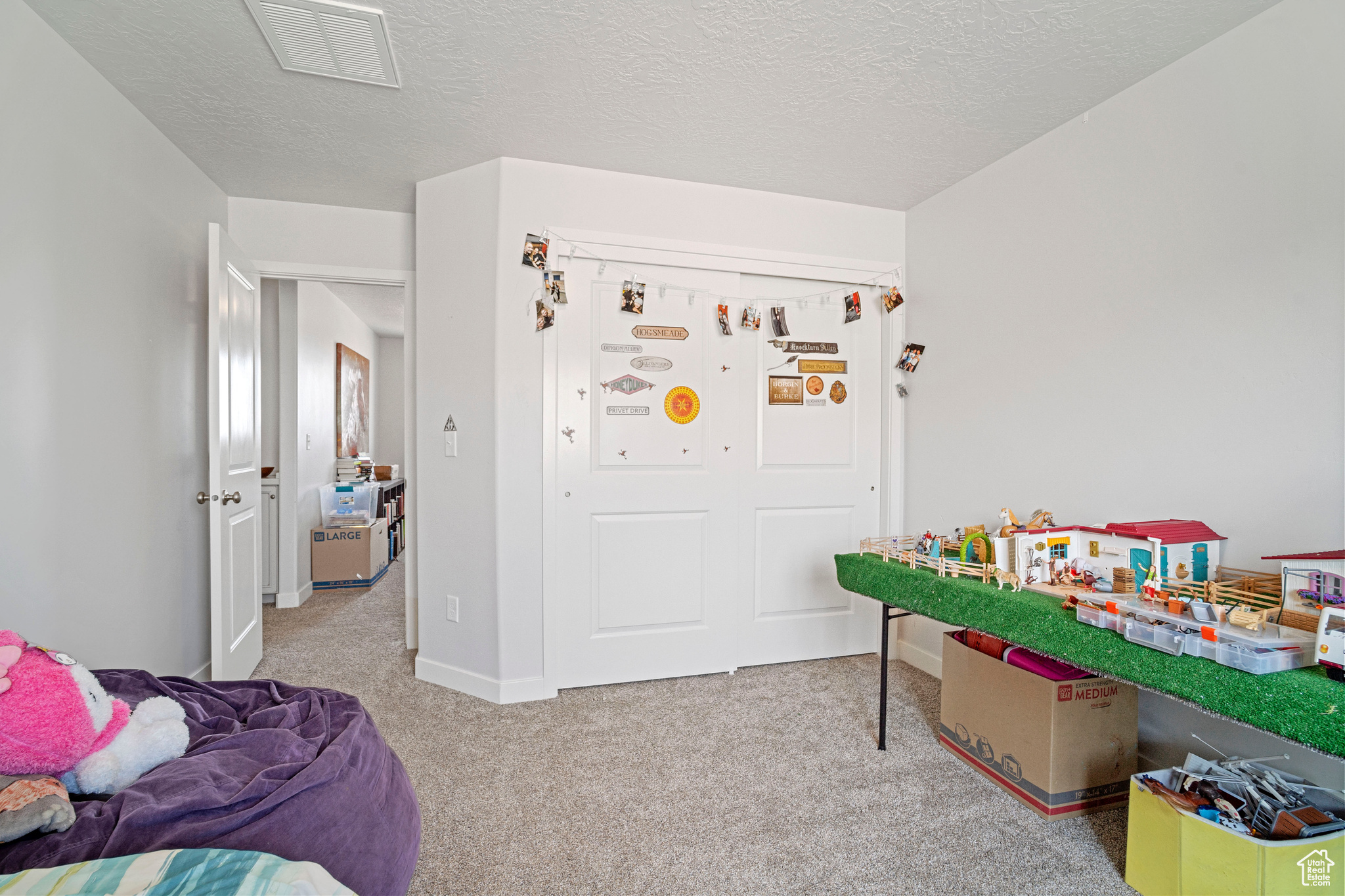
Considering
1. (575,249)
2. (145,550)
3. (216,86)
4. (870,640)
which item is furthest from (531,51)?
(870,640)

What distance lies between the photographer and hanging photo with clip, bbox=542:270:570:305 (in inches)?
105

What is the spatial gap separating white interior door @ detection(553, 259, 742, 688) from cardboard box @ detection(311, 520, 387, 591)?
271 cm

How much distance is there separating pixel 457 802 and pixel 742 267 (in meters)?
2.48

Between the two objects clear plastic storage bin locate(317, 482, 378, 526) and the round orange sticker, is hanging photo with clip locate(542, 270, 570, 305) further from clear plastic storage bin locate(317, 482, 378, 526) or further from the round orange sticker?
clear plastic storage bin locate(317, 482, 378, 526)

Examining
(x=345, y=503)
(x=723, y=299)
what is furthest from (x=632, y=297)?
(x=345, y=503)

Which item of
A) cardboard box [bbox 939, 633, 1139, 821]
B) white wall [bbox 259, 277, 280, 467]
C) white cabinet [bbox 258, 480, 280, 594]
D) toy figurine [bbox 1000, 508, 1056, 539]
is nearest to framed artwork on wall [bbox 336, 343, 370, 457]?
white wall [bbox 259, 277, 280, 467]

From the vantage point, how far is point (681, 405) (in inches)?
116

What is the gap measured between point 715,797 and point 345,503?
13.6ft

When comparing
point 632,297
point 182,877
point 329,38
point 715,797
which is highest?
point 329,38

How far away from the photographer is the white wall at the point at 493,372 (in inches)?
→ 106

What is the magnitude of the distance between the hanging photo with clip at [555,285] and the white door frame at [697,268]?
3.1 inches

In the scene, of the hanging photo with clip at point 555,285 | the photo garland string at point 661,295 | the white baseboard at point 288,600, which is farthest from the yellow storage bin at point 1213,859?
the white baseboard at point 288,600

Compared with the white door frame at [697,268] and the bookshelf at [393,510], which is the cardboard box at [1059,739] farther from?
the bookshelf at [393,510]

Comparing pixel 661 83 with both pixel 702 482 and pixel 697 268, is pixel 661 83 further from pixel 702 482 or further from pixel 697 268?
pixel 702 482
